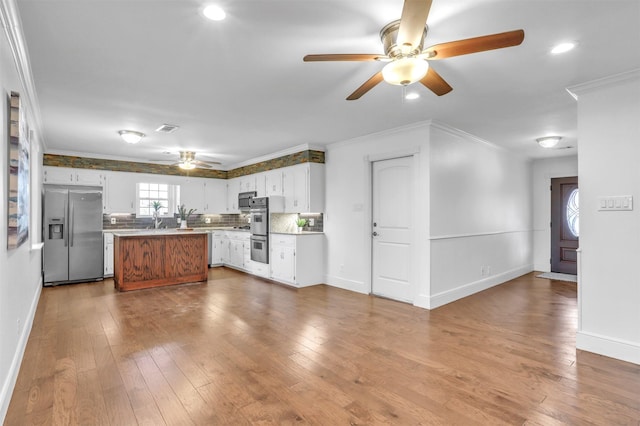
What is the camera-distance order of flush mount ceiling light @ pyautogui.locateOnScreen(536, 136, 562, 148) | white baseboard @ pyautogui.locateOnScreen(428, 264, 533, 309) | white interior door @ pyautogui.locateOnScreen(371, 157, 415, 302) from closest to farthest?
1. white baseboard @ pyautogui.locateOnScreen(428, 264, 533, 309)
2. white interior door @ pyautogui.locateOnScreen(371, 157, 415, 302)
3. flush mount ceiling light @ pyautogui.locateOnScreen(536, 136, 562, 148)

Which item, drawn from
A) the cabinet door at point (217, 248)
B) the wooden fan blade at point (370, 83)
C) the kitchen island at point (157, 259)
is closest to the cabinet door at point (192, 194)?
the cabinet door at point (217, 248)

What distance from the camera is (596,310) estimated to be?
3.06 m

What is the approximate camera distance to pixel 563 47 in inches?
97.0

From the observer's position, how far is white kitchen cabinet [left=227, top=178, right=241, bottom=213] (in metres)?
8.10

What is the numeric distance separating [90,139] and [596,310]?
702cm

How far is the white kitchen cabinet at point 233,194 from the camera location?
8.10 meters

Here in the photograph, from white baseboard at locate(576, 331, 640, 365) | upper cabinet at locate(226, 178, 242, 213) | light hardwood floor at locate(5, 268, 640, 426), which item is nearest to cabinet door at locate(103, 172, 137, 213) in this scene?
upper cabinet at locate(226, 178, 242, 213)

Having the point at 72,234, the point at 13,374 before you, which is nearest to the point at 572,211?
the point at 13,374

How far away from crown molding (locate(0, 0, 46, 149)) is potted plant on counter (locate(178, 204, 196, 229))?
4.00m

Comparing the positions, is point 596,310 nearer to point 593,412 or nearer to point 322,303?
point 593,412

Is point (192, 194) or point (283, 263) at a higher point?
point (192, 194)

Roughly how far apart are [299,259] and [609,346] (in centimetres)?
403

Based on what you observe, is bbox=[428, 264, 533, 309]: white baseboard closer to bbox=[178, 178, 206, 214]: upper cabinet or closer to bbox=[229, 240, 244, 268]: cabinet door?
bbox=[229, 240, 244, 268]: cabinet door

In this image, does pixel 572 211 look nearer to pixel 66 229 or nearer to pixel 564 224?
pixel 564 224
